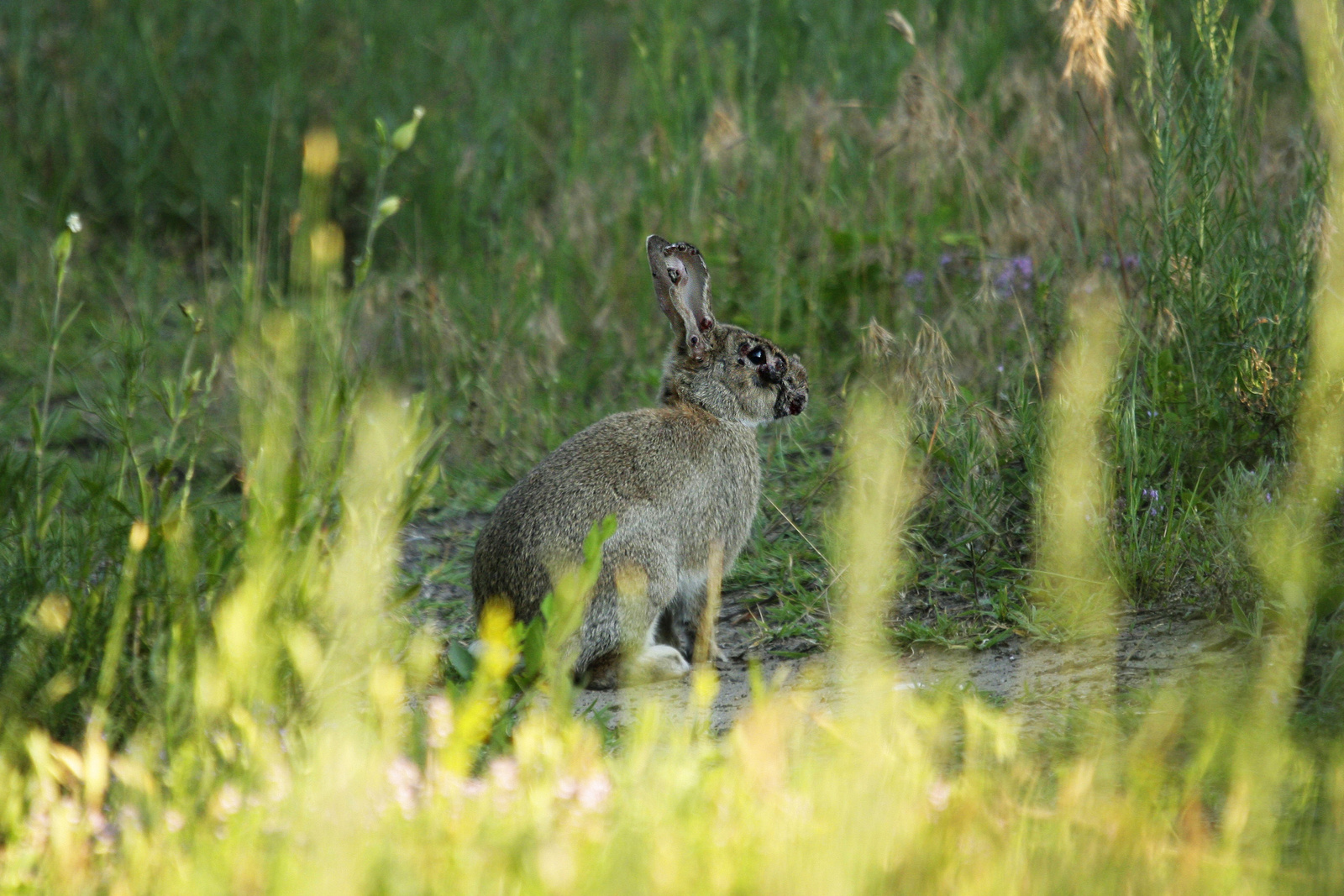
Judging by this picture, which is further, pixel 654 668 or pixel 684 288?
pixel 684 288

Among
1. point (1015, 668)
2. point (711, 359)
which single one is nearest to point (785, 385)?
point (711, 359)

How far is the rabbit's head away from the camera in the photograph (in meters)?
4.43

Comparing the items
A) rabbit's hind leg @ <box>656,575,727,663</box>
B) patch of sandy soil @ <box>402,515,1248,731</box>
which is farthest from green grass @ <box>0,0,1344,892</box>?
rabbit's hind leg @ <box>656,575,727,663</box>

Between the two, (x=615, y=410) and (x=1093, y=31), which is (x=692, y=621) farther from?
(x=1093, y=31)

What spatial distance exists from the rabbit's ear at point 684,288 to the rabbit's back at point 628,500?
0.90 feet

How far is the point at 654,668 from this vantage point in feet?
12.7

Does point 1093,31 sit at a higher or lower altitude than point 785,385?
higher

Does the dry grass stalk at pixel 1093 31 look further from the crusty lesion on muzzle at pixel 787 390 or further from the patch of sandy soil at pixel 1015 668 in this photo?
the patch of sandy soil at pixel 1015 668

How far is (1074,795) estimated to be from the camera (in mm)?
2295

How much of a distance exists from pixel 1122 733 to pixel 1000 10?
472 centimetres

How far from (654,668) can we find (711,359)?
3.64ft

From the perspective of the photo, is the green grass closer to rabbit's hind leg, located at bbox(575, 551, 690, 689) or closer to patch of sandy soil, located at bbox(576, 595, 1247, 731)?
patch of sandy soil, located at bbox(576, 595, 1247, 731)

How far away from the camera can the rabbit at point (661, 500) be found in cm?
374

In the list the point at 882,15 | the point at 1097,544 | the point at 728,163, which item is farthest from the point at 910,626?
the point at 882,15
